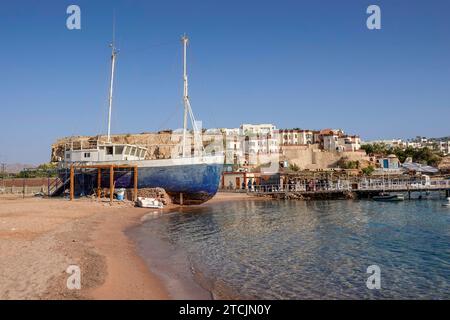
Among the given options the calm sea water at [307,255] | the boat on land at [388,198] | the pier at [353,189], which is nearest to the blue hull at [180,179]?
the calm sea water at [307,255]

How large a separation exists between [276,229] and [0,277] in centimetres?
1770

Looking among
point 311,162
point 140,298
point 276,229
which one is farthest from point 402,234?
point 311,162

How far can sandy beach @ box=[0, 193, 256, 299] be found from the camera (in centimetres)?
1003

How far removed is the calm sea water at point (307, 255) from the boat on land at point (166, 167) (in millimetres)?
8809

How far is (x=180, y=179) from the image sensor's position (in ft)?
124

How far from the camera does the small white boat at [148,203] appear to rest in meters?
37.4

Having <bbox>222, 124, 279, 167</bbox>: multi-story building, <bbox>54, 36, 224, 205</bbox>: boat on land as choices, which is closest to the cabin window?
<bbox>54, 36, 224, 205</bbox>: boat on land

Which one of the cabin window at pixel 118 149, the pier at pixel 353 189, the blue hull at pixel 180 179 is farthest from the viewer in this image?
the pier at pixel 353 189

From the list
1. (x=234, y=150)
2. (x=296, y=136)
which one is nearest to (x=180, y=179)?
(x=234, y=150)

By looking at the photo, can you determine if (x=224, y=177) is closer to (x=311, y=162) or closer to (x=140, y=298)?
(x=311, y=162)

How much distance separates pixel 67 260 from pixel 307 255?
9.97 m

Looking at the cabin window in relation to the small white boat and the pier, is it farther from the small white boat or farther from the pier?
the pier

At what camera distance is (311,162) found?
97750mm

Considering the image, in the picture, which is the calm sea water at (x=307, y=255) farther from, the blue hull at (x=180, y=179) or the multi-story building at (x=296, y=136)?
the multi-story building at (x=296, y=136)
